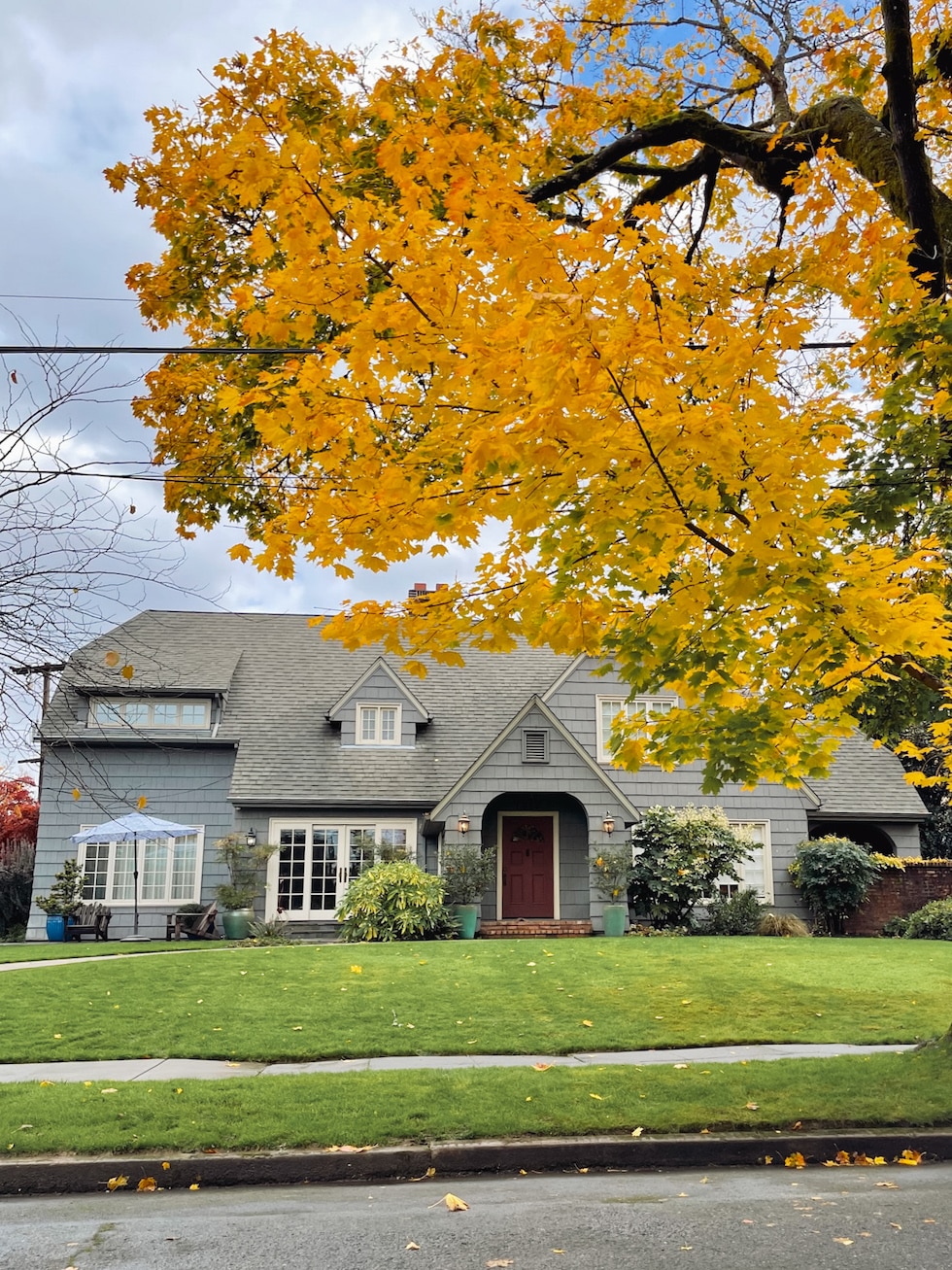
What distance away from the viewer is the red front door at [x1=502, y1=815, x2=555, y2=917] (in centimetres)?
2166

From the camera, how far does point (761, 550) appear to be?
17.2 ft

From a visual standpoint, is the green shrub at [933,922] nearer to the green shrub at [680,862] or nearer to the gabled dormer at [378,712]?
the green shrub at [680,862]

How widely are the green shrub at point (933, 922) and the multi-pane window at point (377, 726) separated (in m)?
11.5

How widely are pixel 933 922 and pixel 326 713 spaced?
13.7m

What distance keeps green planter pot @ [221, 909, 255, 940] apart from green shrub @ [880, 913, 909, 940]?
12788 millimetres

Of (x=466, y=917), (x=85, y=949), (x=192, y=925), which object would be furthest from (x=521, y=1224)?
(x=192, y=925)

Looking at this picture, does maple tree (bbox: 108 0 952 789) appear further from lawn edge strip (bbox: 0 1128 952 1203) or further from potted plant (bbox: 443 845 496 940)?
potted plant (bbox: 443 845 496 940)

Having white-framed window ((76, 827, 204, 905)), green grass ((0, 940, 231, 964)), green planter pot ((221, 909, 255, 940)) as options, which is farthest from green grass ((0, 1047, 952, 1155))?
white-framed window ((76, 827, 204, 905))

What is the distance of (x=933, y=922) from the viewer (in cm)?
1942

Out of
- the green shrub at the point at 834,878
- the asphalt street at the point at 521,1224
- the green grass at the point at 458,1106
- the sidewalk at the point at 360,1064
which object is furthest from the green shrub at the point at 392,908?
the asphalt street at the point at 521,1224

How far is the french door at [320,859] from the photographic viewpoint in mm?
21188

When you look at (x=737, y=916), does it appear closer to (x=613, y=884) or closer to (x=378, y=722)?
(x=613, y=884)

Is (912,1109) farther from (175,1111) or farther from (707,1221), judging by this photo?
(175,1111)

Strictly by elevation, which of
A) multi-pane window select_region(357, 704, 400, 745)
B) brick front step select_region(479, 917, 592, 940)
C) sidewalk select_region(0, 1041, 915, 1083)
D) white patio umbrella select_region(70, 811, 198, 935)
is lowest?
sidewalk select_region(0, 1041, 915, 1083)
